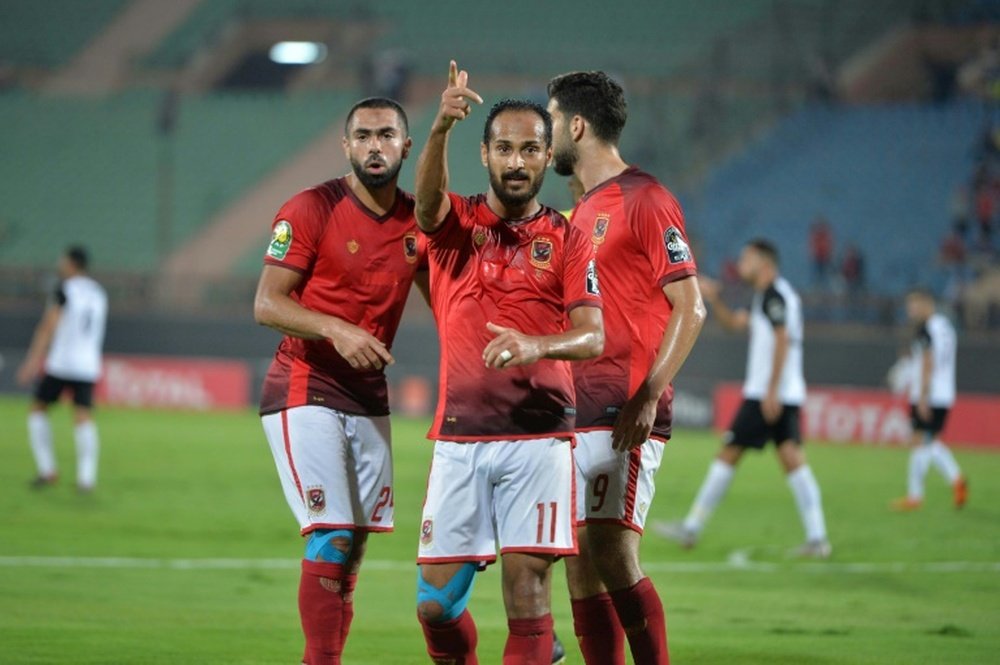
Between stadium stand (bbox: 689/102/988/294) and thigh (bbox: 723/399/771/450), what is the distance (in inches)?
672

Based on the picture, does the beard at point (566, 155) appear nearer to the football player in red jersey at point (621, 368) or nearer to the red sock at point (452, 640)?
the football player in red jersey at point (621, 368)

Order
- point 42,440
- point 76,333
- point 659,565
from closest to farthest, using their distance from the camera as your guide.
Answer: point 659,565
point 42,440
point 76,333

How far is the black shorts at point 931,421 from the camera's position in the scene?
15.2 m

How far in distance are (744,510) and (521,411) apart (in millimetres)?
9823

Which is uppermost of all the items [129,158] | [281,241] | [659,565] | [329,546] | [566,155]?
[129,158]

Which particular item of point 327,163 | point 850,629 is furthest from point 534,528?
point 327,163

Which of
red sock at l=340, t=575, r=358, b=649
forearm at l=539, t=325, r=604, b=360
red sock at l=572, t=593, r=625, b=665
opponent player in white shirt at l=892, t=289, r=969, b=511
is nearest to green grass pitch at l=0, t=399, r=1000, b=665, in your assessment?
opponent player in white shirt at l=892, t=289, r=969, b=511

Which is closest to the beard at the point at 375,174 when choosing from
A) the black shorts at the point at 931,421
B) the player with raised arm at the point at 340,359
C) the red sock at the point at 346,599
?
the player with raised arm at the point at 340,359

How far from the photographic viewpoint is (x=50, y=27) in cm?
3953

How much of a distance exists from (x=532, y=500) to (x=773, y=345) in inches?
281

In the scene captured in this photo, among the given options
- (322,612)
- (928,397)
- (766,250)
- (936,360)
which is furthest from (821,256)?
(322,612)

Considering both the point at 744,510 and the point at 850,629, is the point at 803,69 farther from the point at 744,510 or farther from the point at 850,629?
the point at 850,629

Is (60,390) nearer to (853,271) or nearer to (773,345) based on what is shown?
(773,345)

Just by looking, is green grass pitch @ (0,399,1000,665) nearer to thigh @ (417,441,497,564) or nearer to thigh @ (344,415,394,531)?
thigh @ (344,415,394,531)
